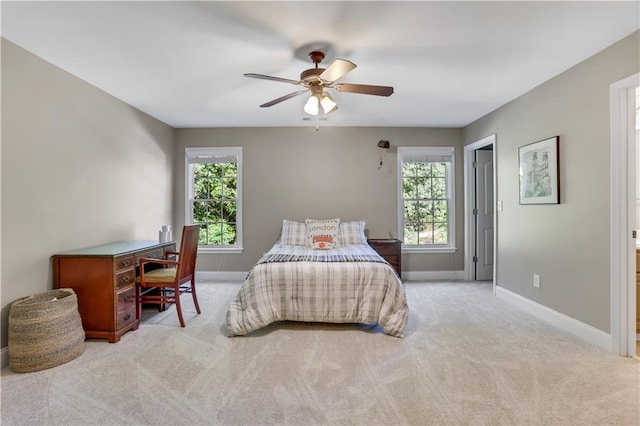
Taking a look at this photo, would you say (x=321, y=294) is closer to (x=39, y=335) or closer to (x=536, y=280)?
(x=39, y=335)

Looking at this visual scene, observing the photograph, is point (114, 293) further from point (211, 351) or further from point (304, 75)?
point (304, 75)

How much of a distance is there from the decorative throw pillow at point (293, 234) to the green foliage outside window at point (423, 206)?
1.71m

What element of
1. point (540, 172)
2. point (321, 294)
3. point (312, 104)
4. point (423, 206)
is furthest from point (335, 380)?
point (423, 206)

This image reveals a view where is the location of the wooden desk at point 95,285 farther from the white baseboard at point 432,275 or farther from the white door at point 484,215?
the white door at point 484,215

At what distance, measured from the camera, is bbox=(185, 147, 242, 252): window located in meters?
4.75

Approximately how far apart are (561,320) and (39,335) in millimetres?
4328

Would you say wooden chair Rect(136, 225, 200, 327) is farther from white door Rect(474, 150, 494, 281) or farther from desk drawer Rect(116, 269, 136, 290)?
white door Rect(474, 150, 494, 281)

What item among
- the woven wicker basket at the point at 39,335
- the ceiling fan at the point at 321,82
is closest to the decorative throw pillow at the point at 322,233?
the ceiling fan at the point at 321,82

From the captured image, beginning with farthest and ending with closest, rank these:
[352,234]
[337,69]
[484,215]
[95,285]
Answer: [484,215], [352,234], [95,285], [337,69]

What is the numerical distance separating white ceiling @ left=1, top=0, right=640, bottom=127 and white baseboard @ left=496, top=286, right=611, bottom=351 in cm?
229

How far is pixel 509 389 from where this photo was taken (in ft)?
6.13

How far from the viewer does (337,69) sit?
6.88 feet

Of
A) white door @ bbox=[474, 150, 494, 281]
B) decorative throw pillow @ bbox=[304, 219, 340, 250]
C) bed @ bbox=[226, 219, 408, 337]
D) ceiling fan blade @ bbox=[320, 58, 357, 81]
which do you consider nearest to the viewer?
ceiling fan blade @ bbox=[320, 58, 357, 81]

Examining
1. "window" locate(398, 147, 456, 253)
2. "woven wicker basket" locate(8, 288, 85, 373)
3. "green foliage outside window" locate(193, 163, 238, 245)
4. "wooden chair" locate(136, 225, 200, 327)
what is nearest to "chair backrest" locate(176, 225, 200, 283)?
"wooden chair" locate(136, 225, 200, 327)
